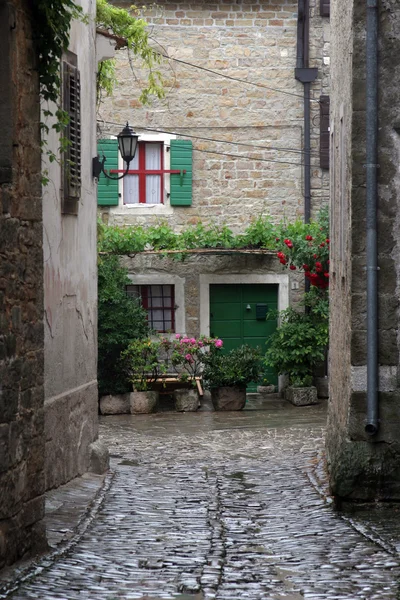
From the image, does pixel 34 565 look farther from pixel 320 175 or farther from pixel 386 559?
pixel 320 175

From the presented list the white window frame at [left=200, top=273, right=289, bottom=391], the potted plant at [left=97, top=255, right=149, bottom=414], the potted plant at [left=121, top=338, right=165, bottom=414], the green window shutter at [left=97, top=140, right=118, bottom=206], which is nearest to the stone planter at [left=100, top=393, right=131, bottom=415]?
the potted plant at [left=97, top=255, right=149, bottom=414]

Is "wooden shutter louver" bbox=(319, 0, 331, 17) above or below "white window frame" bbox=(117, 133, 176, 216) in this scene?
above

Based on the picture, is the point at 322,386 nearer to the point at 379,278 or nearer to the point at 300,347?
the point at 300,347

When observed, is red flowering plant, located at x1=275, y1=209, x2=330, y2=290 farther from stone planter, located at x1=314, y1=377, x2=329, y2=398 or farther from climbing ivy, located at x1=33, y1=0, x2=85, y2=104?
climbing ivy, located at x1=33, y1=0, x2=85, y2=104

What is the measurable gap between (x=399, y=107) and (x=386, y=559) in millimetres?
3524

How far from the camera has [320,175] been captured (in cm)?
1867

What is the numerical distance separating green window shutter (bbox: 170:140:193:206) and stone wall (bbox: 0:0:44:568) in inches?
479

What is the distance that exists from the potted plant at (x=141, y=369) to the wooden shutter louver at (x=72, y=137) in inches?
271

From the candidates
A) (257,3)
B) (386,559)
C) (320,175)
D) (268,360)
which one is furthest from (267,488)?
(257,3)

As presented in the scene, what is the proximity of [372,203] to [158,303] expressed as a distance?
435 inches

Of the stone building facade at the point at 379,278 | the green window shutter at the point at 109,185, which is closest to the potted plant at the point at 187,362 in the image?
A: the green window shutter at the point at 109,185

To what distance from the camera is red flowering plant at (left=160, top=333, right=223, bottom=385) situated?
17.0m

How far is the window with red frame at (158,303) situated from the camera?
18.7 meters

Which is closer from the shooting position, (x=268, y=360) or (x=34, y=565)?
(x=34, y=565)
